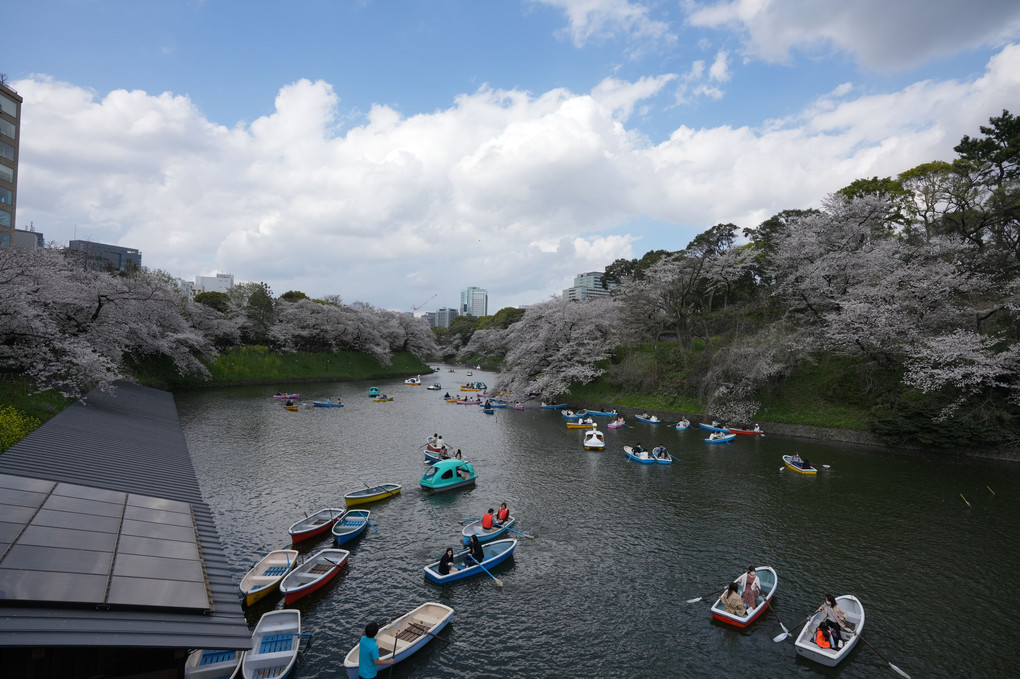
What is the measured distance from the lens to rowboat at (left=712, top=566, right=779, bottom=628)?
15.1 meters

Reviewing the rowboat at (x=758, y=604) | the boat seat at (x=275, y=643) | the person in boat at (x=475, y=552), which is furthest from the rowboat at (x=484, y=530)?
the rowboat at (x=758, y=604)

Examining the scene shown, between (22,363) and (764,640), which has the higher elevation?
(22,363)

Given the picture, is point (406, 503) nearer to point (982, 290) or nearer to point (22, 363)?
point (22, 363)

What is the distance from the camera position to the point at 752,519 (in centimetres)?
2377

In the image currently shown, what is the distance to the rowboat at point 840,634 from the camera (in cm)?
1353

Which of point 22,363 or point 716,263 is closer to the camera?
point 22,363

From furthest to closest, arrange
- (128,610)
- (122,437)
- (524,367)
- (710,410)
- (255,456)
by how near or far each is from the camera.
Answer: (524,367) < (710,410) < (255,456) < (122,437) < (128,610)

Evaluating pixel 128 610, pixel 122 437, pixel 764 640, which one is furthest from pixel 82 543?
pixel 764 640

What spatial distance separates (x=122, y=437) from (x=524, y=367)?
153ft

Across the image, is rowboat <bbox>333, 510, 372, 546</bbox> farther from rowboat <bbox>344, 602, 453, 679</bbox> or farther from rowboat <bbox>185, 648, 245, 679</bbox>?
rowboat <bbox>185, 648, 245, 679</bbox>

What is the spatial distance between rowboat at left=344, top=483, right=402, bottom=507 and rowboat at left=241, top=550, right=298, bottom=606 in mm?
6752

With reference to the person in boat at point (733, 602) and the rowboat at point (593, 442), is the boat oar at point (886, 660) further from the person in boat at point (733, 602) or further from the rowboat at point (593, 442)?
the rowboat at point (593, 442)

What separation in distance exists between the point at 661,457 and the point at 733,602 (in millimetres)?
19139

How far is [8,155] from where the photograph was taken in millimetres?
57250
